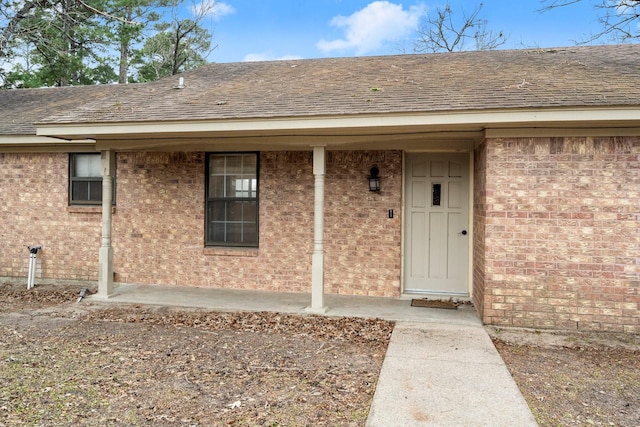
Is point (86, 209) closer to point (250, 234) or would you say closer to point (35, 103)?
point (250, 234)

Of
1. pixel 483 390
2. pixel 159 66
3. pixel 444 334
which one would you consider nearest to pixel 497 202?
pixel 444 334

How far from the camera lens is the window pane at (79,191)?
795 centimetres

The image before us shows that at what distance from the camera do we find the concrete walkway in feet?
10.3

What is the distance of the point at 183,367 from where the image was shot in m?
4.09

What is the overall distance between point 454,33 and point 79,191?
16918 millimetres

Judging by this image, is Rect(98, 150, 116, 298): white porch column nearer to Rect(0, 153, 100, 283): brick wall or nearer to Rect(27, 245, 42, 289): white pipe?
Rect(0, 153, 100, 283): brick wall

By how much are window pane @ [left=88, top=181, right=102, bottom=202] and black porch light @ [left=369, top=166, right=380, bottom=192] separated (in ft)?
15.6

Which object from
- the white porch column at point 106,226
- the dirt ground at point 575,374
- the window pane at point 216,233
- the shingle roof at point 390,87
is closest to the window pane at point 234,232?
the window pane at point 216,233

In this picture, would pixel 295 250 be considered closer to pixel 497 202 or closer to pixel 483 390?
pixel 497 202

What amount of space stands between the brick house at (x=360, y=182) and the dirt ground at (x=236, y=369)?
0.90m

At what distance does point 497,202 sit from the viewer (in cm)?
536

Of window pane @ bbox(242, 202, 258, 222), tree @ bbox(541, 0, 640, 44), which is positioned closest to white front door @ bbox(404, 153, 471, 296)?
window pane @ bbox(242, 202, 258, 222)

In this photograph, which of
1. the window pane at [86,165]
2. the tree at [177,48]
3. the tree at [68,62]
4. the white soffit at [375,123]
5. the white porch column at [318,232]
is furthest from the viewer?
the tree at [177,48]

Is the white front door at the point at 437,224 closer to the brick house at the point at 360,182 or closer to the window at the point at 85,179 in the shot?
the brick house at the point at 360,182
